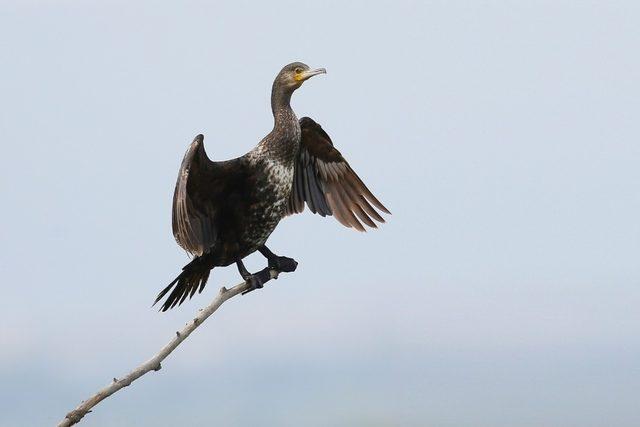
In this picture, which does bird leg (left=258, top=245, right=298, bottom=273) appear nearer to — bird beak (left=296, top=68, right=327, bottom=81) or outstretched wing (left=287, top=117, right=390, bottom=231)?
outstretched wing (left=287, top=117, right=390, bottom=231)

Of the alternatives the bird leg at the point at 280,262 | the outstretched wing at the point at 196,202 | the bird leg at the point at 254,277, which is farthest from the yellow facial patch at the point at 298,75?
the bird leg at the point at 254,277

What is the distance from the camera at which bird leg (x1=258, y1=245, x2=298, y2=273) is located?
7.59 m

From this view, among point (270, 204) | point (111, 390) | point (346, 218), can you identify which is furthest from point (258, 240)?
point (111, 390)

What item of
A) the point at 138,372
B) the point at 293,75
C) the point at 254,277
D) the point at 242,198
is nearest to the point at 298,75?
the point at 293,75

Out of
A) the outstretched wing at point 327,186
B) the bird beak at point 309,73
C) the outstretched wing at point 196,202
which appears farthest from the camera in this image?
the outstretched wing at point 327,186

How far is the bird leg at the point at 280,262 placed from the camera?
7595mm

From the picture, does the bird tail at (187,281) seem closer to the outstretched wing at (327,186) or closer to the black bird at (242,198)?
the black bird at (242,198)

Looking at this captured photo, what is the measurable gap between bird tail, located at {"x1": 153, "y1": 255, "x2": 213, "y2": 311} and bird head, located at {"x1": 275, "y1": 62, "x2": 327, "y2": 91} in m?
1.40

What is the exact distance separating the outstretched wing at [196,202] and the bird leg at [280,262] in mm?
544

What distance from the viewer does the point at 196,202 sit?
23.6 ft

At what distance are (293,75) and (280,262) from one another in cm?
137

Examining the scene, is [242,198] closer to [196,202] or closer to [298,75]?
[196,202]

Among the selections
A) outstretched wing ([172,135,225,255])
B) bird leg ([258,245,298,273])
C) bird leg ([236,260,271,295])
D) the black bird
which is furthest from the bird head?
bird leg ([236,260,271,295])

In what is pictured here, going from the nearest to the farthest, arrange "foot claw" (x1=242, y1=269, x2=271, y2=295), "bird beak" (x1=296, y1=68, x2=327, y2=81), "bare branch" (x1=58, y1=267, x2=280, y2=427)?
1. "bare branch" (x1=58, y1=267, x2=280, y2=427)
2. "foot claw" (x1=242, y1=269, x2=271, y2=295)
3. "bird beak" (x1=296, y1=68, x2=327, y2=81)
